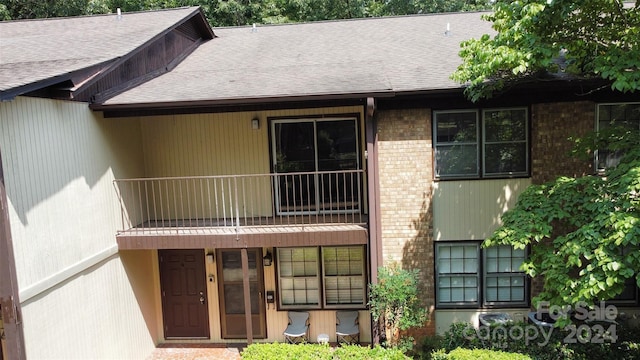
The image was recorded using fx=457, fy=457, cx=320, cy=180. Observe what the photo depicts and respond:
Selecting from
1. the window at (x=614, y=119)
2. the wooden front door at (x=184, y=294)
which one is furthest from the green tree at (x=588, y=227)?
the wooden front door at (x=184, y=294)

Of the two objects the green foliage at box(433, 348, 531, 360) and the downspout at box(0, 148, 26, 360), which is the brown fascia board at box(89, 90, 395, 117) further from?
the green foliage at box(433, 348, 531, 360)

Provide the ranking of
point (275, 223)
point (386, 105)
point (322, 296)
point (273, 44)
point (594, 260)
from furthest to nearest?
point (273, 44) → point (322, 296) → point (275, 223) → point (386, 105) → point (594, 260)

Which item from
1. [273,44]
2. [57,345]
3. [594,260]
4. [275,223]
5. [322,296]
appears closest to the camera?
[594,260]

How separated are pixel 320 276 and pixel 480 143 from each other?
4325 millimetres

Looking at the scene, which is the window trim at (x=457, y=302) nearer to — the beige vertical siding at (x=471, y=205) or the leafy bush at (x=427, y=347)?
the beige vertical siding at (x=471, y=205)

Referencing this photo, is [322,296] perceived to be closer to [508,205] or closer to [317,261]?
[317,261]

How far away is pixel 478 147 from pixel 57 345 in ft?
25.5

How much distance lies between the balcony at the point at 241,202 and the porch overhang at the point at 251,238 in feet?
1.07

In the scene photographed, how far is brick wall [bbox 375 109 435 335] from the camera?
8656 millimetres

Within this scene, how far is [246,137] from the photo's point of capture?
9742 mm

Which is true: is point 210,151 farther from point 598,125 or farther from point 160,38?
point 598,125

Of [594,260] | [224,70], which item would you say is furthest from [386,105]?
[594,260]

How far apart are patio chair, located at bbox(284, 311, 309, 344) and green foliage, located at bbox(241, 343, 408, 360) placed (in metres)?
1.83

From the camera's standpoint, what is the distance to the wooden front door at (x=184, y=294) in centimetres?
1013
